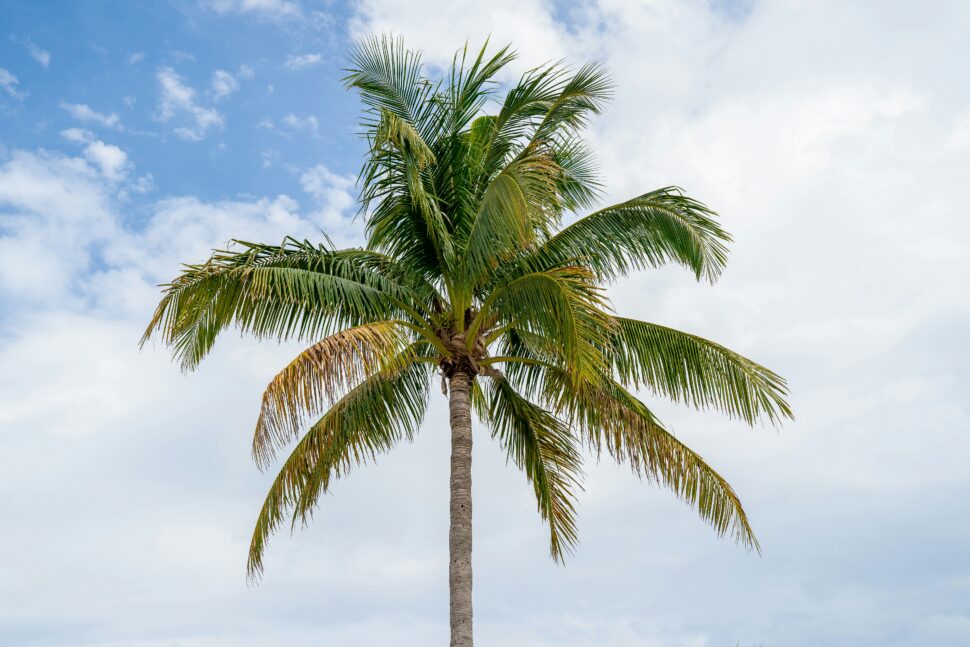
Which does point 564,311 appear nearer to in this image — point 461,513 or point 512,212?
point 512,212

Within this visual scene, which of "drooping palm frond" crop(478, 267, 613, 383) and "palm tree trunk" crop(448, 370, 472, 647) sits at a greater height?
"drooping palm frond" crop(478, 267, 613, 383)

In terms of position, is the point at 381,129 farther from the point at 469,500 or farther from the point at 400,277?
the point at 469,500

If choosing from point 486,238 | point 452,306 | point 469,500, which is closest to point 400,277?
point 452,306

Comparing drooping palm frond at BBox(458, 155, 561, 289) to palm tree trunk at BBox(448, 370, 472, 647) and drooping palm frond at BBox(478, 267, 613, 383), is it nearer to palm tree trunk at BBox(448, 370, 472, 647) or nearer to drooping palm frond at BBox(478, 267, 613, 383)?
drooping palm frond at BBox(478, 267, 613, 383)

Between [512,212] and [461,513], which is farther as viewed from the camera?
[461,513]

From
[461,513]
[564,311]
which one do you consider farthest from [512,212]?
[461,513]

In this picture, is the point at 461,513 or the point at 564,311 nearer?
the point at 564,311

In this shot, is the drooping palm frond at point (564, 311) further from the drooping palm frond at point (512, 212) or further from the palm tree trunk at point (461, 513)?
the palm tree trunk at point (461, 513)

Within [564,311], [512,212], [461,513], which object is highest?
[512,212]

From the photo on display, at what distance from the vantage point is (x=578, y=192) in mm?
15805

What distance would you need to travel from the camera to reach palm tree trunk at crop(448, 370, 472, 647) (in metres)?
11.7

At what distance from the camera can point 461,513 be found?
12.2m

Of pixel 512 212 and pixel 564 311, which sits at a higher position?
pixel 512 212

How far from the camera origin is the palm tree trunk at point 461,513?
11.7 meters
